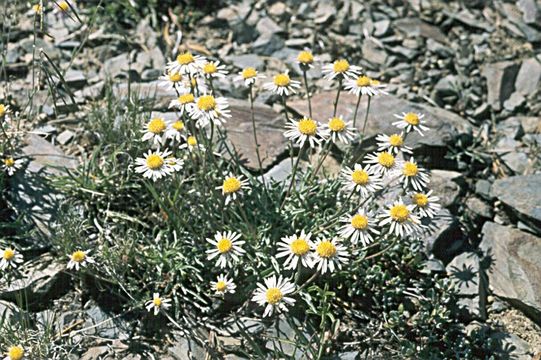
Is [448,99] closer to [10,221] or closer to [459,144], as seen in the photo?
[459,144]

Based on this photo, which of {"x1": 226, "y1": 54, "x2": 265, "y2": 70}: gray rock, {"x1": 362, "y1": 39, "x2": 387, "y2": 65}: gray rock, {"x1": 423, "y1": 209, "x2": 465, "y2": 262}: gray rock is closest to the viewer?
{"x1": 423, "y1": 209, "x2": 465, "y2": 262}: gray rock

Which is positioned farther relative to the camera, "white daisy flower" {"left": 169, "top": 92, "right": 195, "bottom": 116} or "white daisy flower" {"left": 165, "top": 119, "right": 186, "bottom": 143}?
"white daisy flower" {"left": 165, "top": 119, "right": 186, "bottom": 143}

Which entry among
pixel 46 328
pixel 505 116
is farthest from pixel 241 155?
pixel 505 116

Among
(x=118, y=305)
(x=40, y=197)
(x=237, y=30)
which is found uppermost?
(x=237, y=30)

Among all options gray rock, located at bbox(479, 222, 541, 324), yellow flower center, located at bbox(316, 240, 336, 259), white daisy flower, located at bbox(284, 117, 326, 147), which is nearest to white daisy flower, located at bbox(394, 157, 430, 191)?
white daisy flower, located at bbox(284, 117, 326, 147)

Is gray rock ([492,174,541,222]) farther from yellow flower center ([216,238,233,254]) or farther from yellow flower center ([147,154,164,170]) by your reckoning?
yellow flower center ([147,154,164,170])

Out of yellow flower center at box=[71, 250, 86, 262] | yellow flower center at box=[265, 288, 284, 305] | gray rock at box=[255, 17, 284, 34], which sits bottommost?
yellow flower center at box=[71, 250, 86, 262]

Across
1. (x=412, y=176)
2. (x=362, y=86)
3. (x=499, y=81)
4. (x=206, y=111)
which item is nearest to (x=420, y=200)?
(x=412, y=176)
